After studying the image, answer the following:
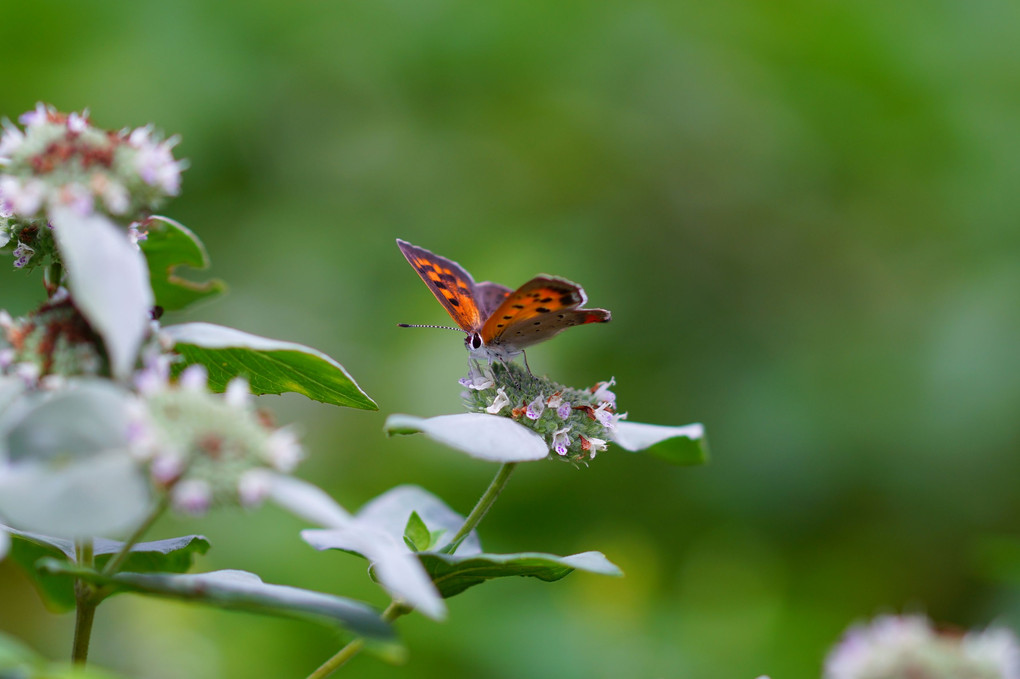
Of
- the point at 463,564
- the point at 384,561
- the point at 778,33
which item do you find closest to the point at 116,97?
the point at 778,33

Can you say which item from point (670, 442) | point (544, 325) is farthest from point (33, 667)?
point (544, 325)

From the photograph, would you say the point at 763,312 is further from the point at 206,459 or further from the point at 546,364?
the point at 206,459

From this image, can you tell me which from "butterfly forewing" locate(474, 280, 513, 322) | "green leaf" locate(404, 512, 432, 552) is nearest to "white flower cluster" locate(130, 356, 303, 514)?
"green leaf" locate(404, 512, 432, 552)

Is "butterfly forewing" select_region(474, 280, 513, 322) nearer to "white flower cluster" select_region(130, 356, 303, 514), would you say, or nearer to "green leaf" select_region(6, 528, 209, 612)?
"green leaf" select_region(6, 528, 209, 612)

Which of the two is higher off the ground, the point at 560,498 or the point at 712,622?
the point at 560,498

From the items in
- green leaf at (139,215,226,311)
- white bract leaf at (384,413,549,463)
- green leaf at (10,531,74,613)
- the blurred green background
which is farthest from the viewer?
the blurred green background

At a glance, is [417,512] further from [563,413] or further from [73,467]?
[73,467]
